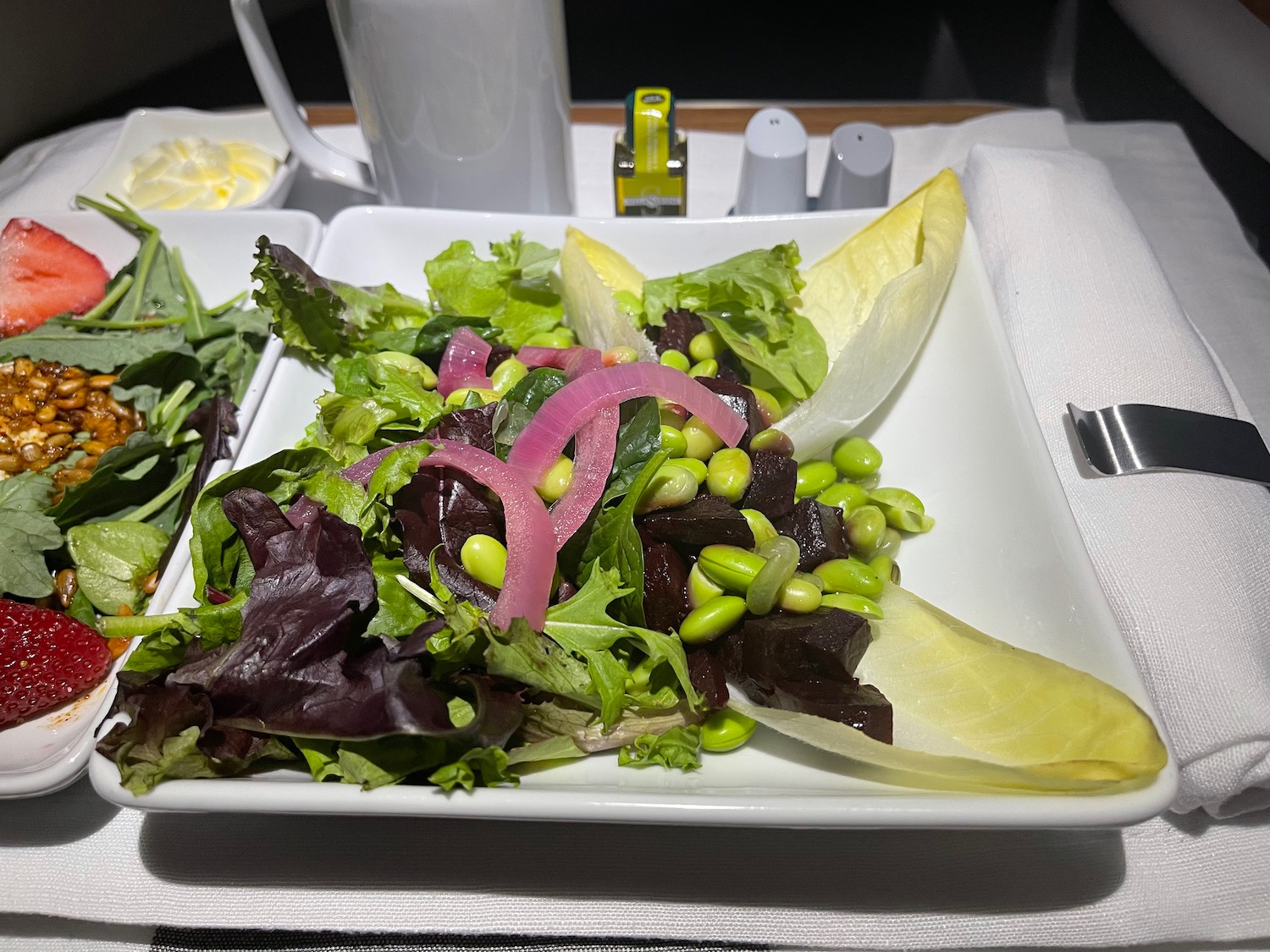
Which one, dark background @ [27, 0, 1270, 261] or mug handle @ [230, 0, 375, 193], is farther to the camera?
dark background @ [27, 0, 1270, 261]

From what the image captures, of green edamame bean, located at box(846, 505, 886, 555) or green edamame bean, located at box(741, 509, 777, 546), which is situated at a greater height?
green edamame bean, located at box(741, 509, 777, 546)

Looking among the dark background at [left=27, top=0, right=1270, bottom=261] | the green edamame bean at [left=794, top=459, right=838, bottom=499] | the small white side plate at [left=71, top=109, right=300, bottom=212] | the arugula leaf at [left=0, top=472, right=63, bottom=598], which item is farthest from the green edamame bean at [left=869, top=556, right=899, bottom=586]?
the dark background at [left=27, top=0, right=1270, bottom=261]

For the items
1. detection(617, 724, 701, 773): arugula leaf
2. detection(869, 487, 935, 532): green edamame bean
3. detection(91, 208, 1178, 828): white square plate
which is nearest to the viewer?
detection(91, 208, 1178, 828): white square plate

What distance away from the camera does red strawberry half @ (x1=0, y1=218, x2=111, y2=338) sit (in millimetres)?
1842

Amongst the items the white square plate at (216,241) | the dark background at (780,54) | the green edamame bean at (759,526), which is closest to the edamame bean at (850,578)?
the green edamame bean at (759,526)

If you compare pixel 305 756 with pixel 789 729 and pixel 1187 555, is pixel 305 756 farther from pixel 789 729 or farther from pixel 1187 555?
pixel 1187 555

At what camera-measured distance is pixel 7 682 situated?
121cm

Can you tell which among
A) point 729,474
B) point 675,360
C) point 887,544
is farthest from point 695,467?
point 887,544

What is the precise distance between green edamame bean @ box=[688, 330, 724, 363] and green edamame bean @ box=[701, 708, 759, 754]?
68 cm

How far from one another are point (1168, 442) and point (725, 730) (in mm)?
966

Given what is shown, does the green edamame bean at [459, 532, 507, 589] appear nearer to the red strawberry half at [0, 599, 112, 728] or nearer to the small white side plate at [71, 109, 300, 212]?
the red strawberry half at [0, 599, 112, 728]

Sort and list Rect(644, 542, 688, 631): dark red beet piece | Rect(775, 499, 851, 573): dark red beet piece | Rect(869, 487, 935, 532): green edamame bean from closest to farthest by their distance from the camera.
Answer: Rect(644, 542, 688, 631): dark red beet piece
Rect(775, 499, 851, 573): dark red beet piece
Rect(869, 487, 935, 532): green edamame bean

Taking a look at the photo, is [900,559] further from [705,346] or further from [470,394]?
[470,394]

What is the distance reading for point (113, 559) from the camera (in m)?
1.40
